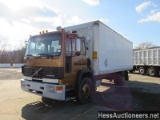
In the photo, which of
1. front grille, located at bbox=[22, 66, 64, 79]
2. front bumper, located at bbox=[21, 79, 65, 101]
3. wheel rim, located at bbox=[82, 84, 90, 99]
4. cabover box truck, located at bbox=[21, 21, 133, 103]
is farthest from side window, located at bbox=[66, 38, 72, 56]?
wheel rim, located at bbox=[82, 84, 90, 99]

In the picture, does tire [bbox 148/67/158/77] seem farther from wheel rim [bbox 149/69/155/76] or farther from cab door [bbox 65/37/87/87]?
cab door [bbox 65/37/87/87]

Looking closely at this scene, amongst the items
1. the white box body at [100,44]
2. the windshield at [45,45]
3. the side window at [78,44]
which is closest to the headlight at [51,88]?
the windshield at [45,45]

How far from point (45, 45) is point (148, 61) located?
60.8 ft

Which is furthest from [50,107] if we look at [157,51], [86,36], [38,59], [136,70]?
[136,70]

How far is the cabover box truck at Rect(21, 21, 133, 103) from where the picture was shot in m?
7.00

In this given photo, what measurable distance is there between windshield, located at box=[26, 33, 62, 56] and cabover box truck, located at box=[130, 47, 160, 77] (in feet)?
57.3

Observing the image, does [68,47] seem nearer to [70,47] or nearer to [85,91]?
[70,47]

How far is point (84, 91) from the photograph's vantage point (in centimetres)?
823

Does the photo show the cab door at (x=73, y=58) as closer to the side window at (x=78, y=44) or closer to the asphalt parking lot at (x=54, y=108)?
the side window at (x=78, y=44)

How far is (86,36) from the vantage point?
28.3ft

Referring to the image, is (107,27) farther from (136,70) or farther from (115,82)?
(136,70)

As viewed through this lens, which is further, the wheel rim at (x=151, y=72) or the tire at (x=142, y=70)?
the tire at (x=142, y=70)

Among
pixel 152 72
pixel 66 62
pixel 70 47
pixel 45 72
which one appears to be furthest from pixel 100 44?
pixel 152 72

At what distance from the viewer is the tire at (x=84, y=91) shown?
25.7ft
